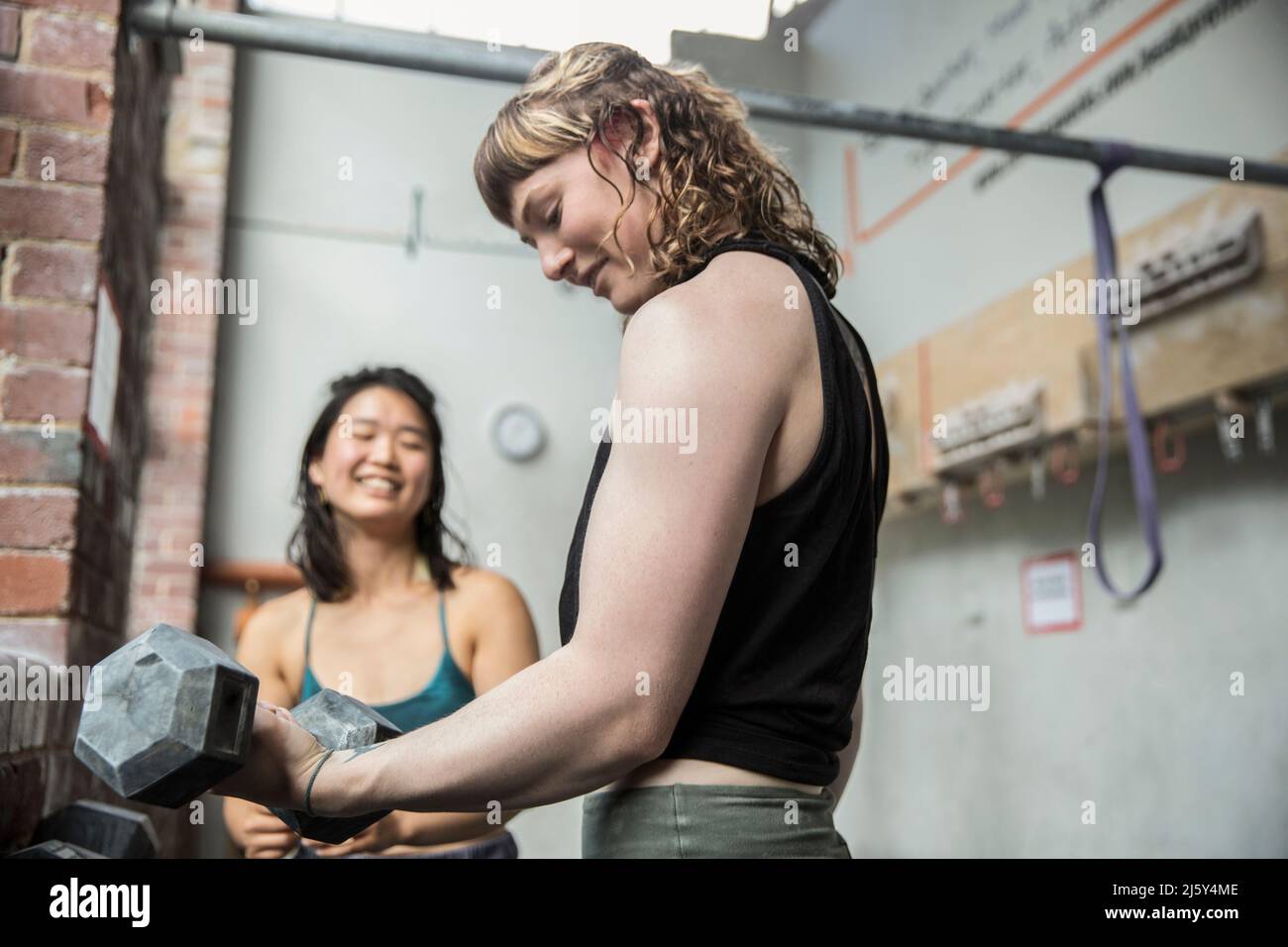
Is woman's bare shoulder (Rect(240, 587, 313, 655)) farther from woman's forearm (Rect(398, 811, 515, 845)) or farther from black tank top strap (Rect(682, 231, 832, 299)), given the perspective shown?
black tank top strap (Rect(682, 231, 832, 299))

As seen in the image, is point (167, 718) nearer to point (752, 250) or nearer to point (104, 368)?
point (752, 250)

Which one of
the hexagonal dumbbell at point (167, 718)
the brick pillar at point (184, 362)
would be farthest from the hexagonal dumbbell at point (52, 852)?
the brick pillar at point (184, 362)

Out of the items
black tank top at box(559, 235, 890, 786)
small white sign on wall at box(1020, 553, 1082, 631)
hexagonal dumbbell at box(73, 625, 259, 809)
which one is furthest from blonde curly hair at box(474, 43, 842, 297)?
small white sign on wall at box(1020, 553, 1082, 631)

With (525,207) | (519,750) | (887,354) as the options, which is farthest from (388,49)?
(887,354)

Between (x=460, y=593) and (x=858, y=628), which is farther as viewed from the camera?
(x=460, y=593)

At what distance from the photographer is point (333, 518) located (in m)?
2.06

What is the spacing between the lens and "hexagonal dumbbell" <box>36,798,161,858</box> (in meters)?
1.27

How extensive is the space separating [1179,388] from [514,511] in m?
2.09

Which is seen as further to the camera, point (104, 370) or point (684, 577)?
point (104, 370)

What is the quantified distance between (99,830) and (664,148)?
966mm

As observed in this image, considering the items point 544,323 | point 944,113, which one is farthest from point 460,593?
point 944,113

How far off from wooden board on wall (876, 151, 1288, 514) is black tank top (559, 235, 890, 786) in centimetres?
162
